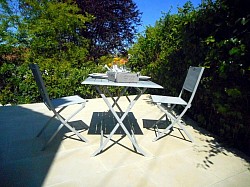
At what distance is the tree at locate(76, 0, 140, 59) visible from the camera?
9734mm

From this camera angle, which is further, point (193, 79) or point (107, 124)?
point (107, 124)

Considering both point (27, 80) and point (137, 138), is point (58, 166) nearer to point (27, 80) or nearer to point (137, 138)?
point (137, 138)

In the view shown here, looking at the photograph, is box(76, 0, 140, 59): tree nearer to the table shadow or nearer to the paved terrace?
the table shadow

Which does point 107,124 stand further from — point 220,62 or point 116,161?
point 220,62

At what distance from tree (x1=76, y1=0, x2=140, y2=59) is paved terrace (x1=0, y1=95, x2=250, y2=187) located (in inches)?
290

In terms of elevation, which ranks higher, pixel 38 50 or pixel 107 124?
pixel 38 50

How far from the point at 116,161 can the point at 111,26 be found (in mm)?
9135

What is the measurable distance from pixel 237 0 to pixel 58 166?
297cm

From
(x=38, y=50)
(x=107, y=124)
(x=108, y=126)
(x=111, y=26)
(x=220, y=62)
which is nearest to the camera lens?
(x=220, y=62)

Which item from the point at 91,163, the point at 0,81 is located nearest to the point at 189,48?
the point at 91,163

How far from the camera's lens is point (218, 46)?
2.79m

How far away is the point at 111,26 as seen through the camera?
10281 millimetres

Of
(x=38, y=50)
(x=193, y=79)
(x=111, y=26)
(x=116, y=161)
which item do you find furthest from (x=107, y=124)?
(x=111, y=26)

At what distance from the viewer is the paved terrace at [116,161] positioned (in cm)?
196
